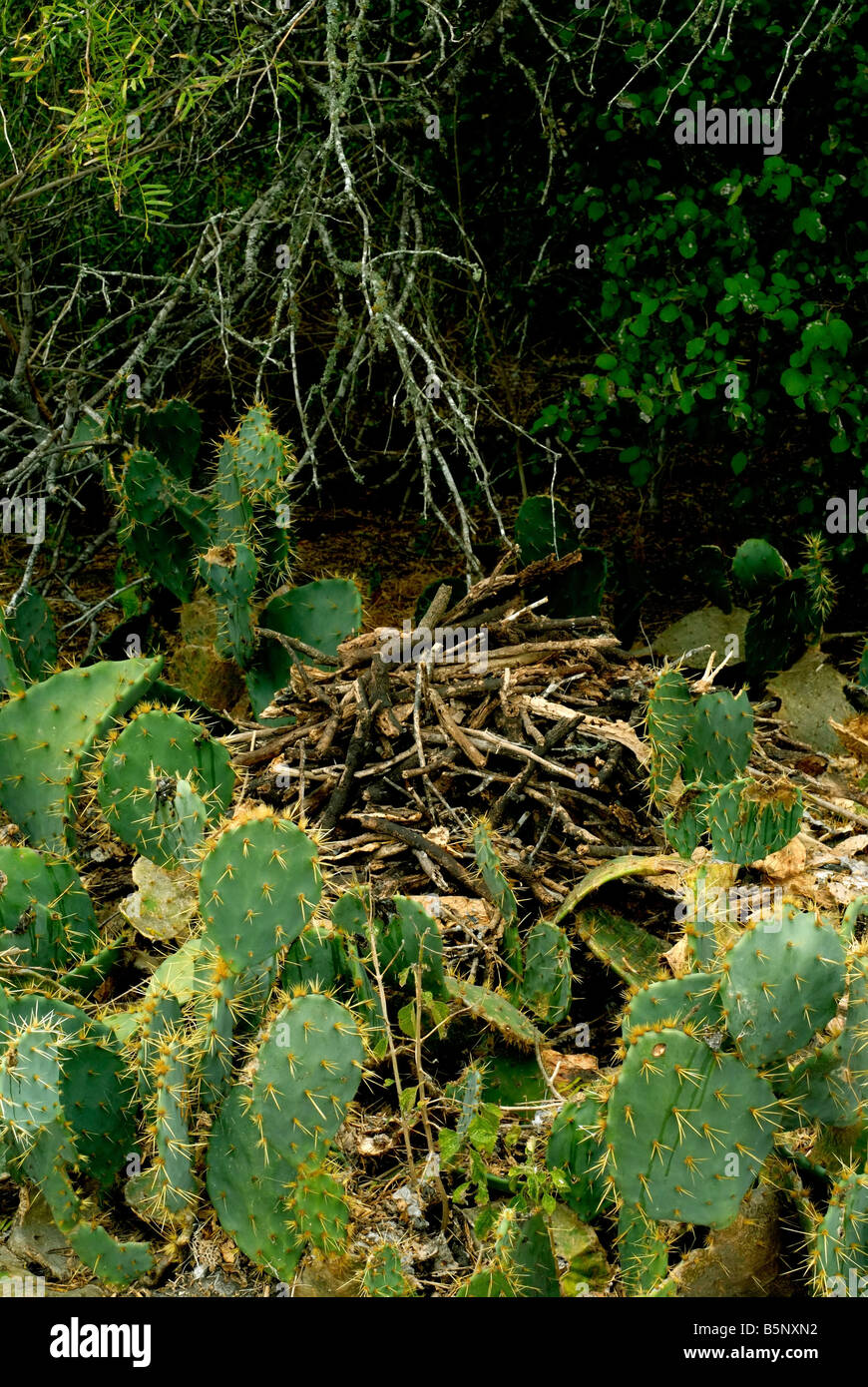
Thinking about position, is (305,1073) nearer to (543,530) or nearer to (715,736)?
(715,736)

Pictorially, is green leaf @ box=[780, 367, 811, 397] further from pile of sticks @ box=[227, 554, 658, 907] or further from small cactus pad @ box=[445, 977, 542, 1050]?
small cactus pad @ box=[445, 977, 542, 1050]

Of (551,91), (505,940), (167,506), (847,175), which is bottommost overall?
(505,940)

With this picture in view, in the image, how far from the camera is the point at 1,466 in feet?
19.0

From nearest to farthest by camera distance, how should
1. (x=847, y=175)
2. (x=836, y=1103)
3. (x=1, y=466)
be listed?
(x=836, y=1103), (x=847, y=175), (x=1, y=466)

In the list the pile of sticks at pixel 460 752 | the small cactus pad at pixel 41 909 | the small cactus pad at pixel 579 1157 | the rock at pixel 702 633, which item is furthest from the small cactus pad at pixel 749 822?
the rock at pixel 702 633

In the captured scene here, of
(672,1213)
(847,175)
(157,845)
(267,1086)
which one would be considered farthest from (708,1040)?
(847,175)

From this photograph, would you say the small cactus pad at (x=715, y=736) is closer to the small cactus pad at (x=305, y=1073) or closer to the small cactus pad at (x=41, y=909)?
the small cactus pad at (x=305, y=1073)

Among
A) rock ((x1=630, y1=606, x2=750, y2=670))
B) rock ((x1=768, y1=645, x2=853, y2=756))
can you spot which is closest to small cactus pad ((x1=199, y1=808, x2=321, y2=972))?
rock ((x1=768, y1=645, x2=853, y2=756))

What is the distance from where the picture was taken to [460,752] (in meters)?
3.22

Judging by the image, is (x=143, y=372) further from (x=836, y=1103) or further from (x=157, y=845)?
(x=836, y=1103)

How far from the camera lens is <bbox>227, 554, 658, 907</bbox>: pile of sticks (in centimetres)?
300

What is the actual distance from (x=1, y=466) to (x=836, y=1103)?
16.0ft

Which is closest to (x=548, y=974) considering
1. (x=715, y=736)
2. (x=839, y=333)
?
(x=715, y=736)

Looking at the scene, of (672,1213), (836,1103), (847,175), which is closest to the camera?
(672,1213)
